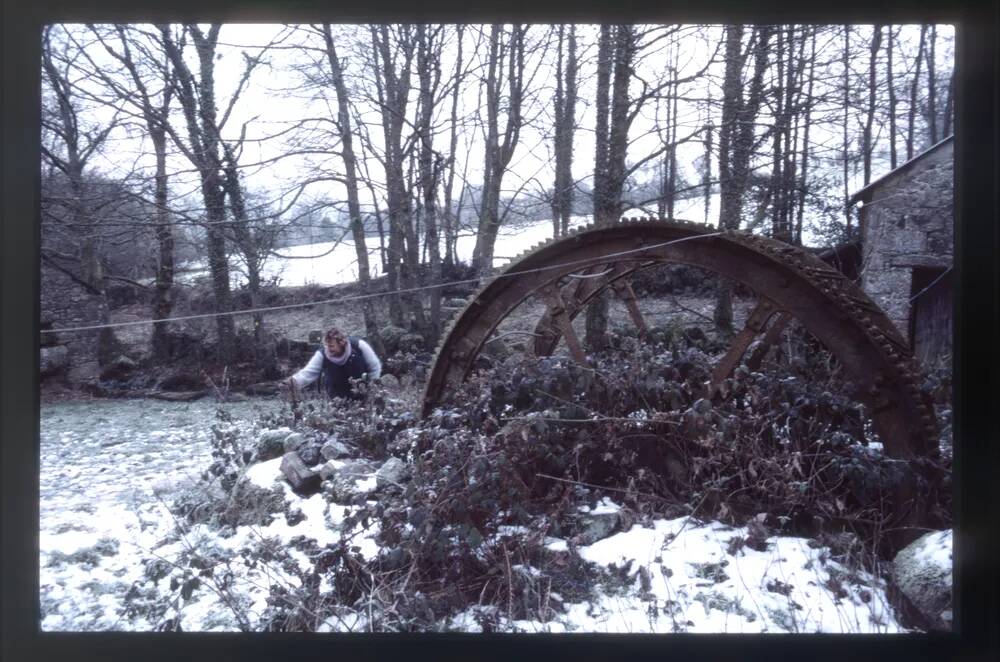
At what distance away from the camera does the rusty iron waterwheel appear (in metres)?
3.68

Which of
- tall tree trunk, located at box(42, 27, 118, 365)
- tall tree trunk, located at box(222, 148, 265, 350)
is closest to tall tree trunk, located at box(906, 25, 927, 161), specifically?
tall tree trunk, located at box(222, 148, 265, 350)

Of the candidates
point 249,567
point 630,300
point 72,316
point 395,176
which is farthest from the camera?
point 630,300

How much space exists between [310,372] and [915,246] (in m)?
3.48

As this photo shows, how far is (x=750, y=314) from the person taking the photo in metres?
4.15

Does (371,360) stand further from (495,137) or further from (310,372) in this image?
(495,137)

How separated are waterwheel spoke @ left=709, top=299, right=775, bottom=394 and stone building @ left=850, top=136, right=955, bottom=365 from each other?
2.83ft

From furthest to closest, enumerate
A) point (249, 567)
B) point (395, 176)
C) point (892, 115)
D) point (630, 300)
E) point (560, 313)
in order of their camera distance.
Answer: point (630, 300) < point (560, 313) < point (395, 176) < point (892, 115) < point (249, 567)

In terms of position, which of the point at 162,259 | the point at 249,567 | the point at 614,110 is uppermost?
the point at 614,110

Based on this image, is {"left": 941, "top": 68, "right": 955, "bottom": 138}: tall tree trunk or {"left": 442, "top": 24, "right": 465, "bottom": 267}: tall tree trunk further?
{"left": 442, "top": 24, "right": 465, "bottom": 267}: tall tree trunk

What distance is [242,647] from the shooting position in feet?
9.77

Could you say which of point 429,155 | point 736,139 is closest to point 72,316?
point 429,155

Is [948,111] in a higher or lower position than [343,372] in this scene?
higher

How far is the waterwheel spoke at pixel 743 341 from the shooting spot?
3.94m

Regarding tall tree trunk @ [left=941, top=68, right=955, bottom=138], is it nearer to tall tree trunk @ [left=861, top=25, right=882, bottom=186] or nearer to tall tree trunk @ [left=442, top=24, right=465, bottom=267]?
tall tree trunk @ [left=861, top=25, right=882, bottom=186]
